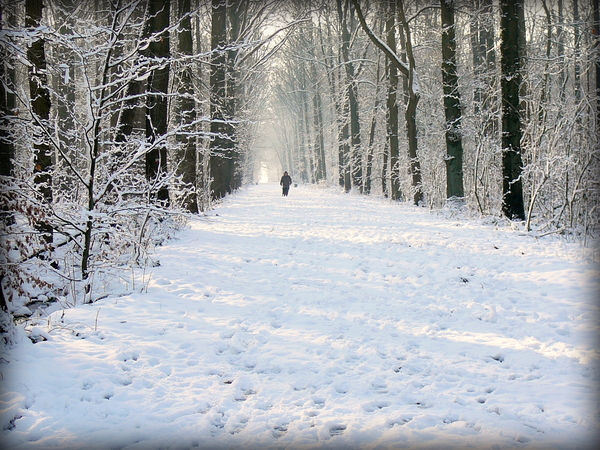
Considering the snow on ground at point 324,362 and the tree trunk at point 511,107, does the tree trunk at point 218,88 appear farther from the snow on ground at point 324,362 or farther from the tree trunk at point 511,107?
the snow on ground at point 324,362

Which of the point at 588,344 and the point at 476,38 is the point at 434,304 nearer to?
the point at 588,344

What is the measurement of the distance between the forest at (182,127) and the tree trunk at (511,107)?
3 centimetres

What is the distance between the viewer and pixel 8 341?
10.4ft

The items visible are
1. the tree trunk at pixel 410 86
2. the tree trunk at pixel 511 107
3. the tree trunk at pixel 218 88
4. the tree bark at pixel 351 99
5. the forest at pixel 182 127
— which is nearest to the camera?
the forest at pixel 182 127

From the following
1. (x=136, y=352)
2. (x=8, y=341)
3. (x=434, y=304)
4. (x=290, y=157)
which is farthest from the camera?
(x=290, y=157)

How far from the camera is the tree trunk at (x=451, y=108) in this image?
12.3 metres

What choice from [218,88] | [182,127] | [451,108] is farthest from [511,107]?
[218,88]

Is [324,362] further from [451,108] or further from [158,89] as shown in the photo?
[451,108]

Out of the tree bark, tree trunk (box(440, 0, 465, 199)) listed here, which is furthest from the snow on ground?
the tree bark

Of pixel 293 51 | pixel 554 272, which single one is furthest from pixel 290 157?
pixel 554 272

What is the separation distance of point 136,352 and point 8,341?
1020 mm

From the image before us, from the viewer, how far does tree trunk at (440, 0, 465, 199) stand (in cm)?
1227

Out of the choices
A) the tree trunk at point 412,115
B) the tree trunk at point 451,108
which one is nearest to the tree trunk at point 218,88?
the tree trunk at point 412,115

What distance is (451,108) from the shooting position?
40.3ft
